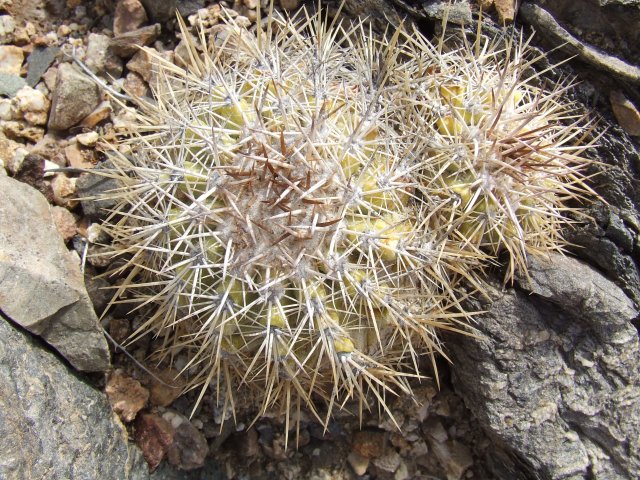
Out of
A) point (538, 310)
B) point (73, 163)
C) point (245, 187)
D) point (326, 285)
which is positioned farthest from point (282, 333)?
point (73, 163)

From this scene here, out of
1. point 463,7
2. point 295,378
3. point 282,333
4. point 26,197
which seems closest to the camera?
point 282,333

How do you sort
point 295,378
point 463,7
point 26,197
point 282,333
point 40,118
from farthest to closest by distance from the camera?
point 40,118
point 463,7
point 26,197
point 295,378
point 282,333

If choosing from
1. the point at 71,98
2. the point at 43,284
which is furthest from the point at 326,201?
the point at 71,98

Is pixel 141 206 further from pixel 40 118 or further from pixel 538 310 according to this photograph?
pixel 538 310

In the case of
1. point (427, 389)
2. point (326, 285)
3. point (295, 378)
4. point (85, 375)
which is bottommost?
point (85, 375)

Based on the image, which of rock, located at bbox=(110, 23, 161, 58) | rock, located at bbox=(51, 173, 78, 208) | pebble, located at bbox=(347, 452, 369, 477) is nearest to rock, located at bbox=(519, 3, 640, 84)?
rock, located at bbox=(110, 23, 161, 58)

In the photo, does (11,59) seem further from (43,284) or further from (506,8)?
(506,8)
